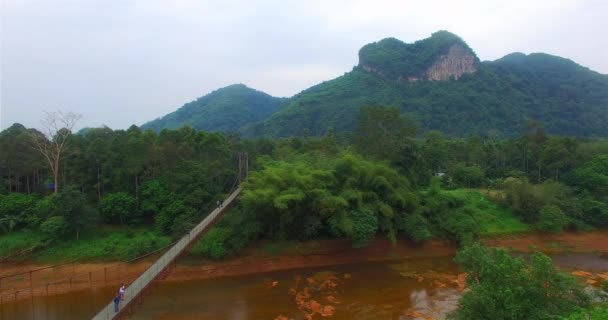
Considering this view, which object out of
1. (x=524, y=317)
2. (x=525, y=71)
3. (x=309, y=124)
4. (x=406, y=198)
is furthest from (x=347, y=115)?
(x=524, y=317)

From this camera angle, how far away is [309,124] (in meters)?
88.5

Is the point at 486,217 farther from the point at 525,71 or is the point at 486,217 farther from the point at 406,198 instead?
the point at 525,71

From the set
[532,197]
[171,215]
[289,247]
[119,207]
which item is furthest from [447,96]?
[119,207]

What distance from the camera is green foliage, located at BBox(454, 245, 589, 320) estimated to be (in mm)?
8930

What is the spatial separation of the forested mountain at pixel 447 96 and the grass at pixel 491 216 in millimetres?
45922

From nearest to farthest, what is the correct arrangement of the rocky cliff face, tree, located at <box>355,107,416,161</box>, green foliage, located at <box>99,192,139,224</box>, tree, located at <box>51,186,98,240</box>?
tree, located at <box>51,186,98,240</box>
green foliage, located at <box>99,192,139,224</box>
tree, located at <box>355,107,416,161</box>
the rocky cliff face

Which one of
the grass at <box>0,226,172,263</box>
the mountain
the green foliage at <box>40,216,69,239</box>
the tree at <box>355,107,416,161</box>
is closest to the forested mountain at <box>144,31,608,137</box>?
the mountain

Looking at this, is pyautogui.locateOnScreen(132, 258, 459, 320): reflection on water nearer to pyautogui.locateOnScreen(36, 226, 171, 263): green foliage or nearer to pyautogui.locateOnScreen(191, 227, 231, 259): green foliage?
pyautogui.locateOnScreen(191, 227, 231, 259): green foliage

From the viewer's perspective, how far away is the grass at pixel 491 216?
2395 centimetres

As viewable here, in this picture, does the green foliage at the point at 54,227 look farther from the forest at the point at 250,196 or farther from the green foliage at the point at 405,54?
the green foliage at the point at 405,54

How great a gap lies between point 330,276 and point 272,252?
3.44 metres

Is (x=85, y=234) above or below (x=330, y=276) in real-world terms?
above

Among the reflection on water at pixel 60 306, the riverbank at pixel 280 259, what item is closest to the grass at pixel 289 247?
the riverbank at pixel 280 259

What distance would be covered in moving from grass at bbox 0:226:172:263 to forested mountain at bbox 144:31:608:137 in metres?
51.9
